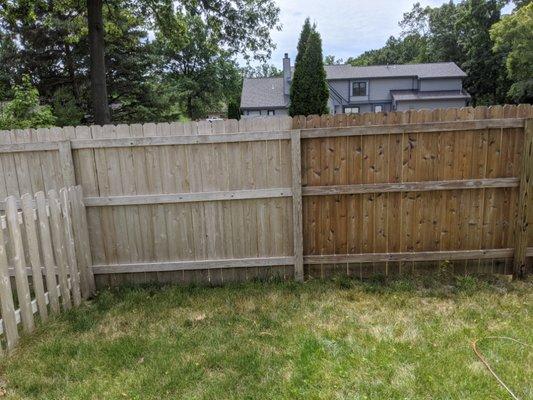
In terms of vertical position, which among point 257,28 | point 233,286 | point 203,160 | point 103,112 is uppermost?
point 257,28

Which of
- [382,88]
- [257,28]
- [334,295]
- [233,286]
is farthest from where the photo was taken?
[382,88]

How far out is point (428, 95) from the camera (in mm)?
35375

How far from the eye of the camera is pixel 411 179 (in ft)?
14.2

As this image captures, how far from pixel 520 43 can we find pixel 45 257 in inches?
1231

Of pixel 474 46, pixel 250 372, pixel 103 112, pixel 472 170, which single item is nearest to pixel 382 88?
pixel 474 46

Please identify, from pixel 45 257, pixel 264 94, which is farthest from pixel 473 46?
pixel 45 257

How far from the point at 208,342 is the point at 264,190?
5.69 ft

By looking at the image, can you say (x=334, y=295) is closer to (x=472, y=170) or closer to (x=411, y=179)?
(x=411, y=179)

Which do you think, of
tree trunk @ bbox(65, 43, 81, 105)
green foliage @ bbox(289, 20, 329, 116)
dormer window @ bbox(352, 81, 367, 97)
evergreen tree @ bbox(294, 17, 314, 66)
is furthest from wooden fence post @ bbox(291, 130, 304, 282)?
dormer window @ bbox(352, 81, 367, 97)

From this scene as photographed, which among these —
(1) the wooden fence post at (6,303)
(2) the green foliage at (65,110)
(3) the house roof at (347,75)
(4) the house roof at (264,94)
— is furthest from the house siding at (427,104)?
(1) the wooden fence post at (6,303)

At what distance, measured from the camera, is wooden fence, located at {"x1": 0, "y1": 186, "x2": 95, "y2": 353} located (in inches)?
126

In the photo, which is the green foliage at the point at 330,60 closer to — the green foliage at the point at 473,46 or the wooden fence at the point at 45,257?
the green foliage at the point at 473,46

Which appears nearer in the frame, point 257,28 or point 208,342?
point 208,342

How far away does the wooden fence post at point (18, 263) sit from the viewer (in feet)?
10.6
